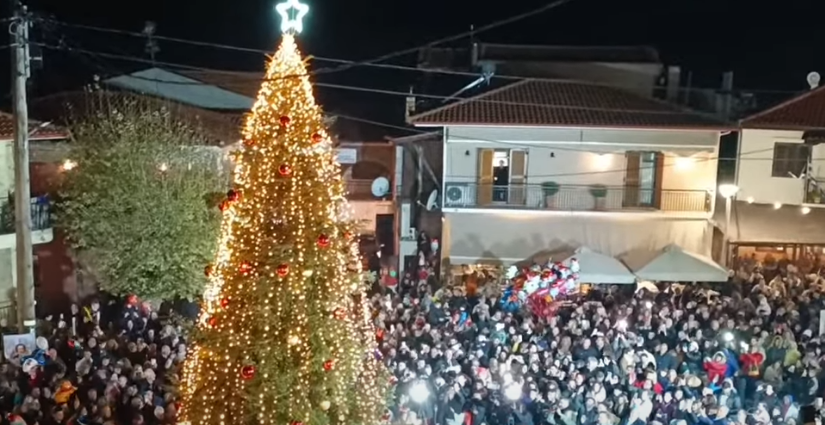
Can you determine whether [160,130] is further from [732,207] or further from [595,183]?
[732,207]

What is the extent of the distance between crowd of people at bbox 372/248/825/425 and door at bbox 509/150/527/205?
4377 mm

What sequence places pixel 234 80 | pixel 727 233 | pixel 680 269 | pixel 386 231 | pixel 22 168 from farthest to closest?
pixel 234 80 < pixel 386 231 < pixel 727 233 < pixel 680 269 < pixel 22 168

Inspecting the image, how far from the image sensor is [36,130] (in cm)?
1948

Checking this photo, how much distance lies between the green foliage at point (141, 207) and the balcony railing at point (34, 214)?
23.7 inches

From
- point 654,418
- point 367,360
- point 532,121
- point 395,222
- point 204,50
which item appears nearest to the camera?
point 367,360

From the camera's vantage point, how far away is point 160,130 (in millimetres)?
19312

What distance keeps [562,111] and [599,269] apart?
433 cm

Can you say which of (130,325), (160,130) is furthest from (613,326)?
(160,130)

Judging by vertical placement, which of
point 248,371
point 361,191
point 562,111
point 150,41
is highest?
point 150,41

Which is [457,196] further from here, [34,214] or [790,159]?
[34,214]

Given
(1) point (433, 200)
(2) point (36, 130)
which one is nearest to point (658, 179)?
(1) point (433, 200)

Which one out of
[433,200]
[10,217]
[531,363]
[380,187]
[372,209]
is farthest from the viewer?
[372,209]

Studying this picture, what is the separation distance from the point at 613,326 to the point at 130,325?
28.7 ft

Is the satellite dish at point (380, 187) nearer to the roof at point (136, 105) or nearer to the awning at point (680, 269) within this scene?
the roof at point (136, 105)
